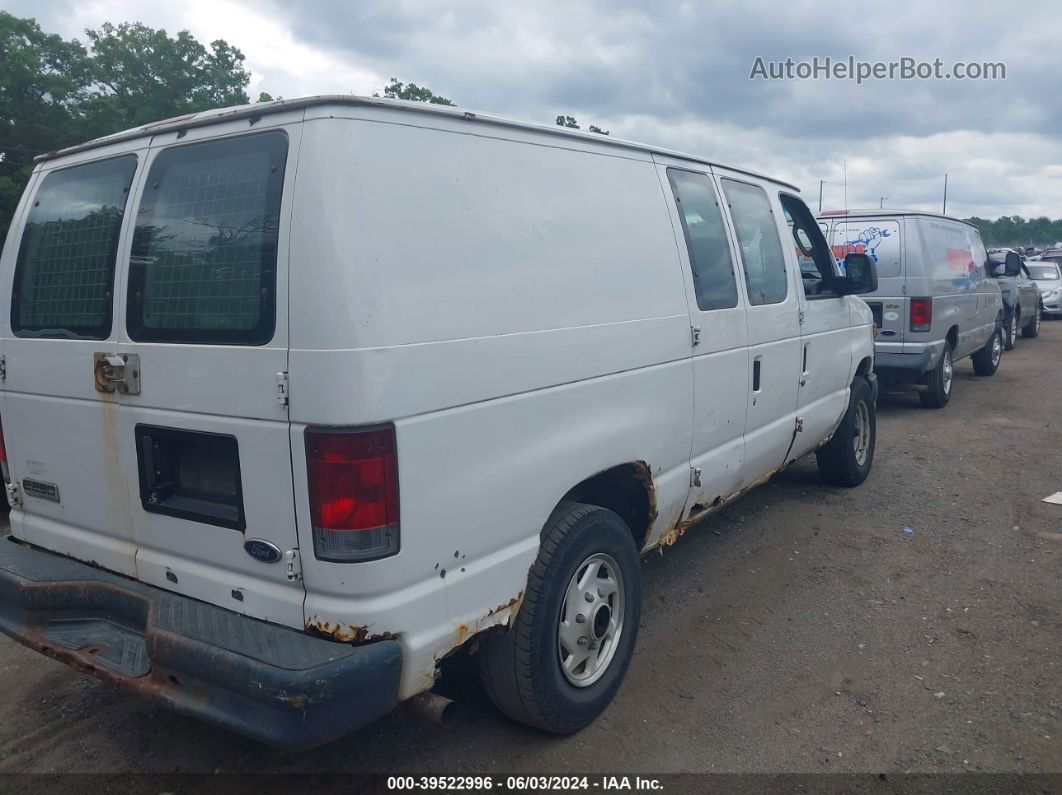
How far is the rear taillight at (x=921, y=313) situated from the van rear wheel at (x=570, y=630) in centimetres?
680

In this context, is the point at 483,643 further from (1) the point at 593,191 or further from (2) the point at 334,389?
(1) the point at 593,191

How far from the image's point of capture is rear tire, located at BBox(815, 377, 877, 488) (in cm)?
611

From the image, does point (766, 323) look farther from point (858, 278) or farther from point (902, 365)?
point (902, 365)

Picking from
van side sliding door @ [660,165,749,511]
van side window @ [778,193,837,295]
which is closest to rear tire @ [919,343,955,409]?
van side window @ [778,193,837,295]

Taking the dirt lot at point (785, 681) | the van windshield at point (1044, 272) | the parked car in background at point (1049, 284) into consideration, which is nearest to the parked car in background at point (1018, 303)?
the parked car in background at point (1049, 284)

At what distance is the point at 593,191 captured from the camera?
3291mm

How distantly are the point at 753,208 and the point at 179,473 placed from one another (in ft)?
11.1

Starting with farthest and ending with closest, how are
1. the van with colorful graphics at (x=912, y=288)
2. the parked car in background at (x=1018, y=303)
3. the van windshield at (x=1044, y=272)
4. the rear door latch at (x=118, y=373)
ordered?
the van windshield at (x=1044, y=272) → the parked car in background at (x=1018, y=303) → the van with colorful graphics at (x=912, y=288) → the rear door latch at (x=118, y=373)

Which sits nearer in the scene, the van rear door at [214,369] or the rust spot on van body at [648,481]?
the van rear door at [214,369]

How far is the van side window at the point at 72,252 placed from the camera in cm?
296

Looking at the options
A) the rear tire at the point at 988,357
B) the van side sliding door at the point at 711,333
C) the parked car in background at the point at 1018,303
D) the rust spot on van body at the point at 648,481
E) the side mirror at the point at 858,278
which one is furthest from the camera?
the parked car in background at the point at 1018,303

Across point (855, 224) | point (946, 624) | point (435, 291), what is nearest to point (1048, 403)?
point (855, 224)

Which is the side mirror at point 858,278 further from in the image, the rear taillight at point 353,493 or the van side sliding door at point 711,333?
the rear taillight at point 353,493

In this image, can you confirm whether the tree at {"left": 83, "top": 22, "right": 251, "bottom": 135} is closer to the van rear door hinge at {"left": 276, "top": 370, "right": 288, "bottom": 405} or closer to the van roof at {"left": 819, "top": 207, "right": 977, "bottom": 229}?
the van roof at {"left": 819, "top": 207, "right": 977, "bottom": 229}
